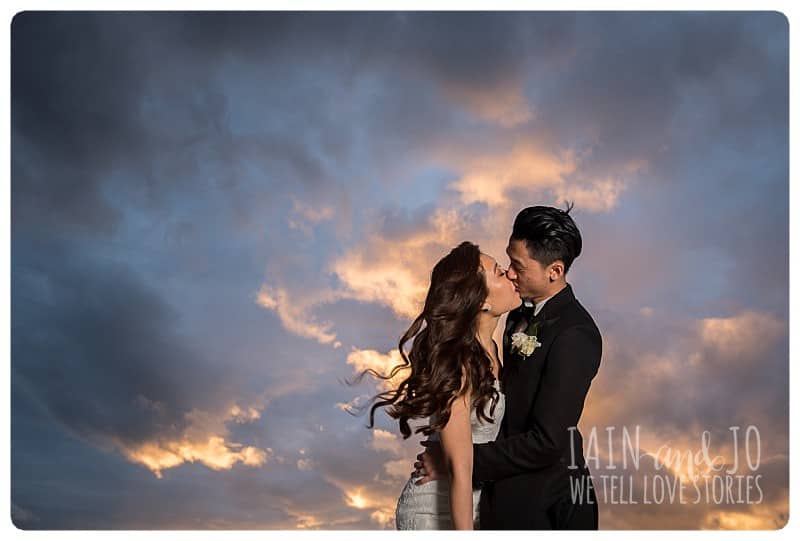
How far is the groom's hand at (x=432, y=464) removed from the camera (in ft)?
13.1

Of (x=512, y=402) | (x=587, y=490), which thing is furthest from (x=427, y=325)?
(x=587, y=490)

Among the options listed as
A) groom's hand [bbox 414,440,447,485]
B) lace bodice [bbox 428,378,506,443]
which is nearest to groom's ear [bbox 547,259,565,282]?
lace bodice [bbox 428,378,506,443]

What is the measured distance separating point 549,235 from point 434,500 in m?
1.39

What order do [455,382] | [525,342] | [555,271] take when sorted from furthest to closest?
[555,271] → [525,342] → [455,382]

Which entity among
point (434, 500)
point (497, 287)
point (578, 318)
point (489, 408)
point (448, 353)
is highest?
point (497, 287)

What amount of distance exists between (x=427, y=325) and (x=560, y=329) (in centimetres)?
63

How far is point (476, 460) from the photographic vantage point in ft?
12.9

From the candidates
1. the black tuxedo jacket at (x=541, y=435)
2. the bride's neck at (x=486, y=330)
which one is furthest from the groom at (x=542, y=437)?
the bride's neck at (x=486, y=330)

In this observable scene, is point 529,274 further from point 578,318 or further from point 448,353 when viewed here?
point 448,353

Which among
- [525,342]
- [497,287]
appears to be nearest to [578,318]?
[525,342]

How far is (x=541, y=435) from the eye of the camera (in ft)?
12.8

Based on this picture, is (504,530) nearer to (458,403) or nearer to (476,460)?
(476,460)
